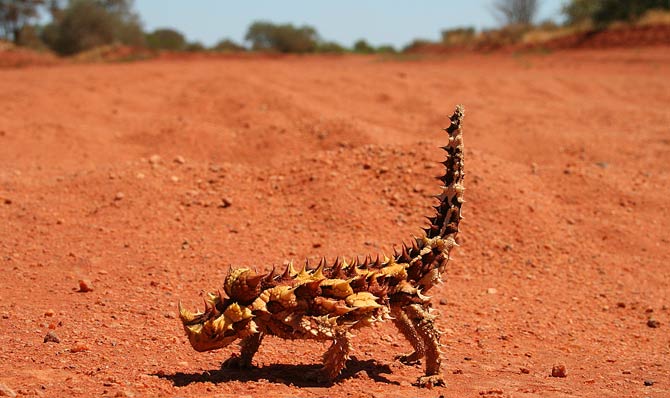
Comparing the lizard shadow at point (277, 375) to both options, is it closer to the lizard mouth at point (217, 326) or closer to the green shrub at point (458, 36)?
the lizard mouth at point (217, 326)

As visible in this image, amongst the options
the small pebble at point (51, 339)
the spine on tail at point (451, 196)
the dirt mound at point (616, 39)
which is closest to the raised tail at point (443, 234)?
Answer: the spine on tail at point (451, 196)

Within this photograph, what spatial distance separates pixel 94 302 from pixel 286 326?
2.02 m

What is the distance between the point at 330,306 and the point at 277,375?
59 centimetres

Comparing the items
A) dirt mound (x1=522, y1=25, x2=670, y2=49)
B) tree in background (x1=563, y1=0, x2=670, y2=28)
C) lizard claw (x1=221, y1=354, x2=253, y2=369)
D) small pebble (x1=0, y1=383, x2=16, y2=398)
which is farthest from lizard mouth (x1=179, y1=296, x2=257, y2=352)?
tree in background (x1=563, y1=0, x2=670, y2=28)

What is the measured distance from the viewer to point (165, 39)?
44.0 m

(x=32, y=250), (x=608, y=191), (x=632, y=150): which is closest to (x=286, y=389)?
(x=32, y=250)

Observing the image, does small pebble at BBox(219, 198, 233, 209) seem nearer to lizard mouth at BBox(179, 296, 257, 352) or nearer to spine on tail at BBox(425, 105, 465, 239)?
spine on tail at BBox(425, 105, 465, 239)

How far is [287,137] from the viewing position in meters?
10.9

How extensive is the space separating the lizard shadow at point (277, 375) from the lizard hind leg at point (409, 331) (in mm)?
176

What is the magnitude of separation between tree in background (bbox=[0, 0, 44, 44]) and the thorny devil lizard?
39.9 meters

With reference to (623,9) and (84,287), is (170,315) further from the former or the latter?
(623,9)

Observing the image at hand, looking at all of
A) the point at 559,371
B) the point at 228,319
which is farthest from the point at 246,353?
the point at 559,371

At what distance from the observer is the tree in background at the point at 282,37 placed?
123 ft

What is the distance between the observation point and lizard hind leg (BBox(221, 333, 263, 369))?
3.97 metres
